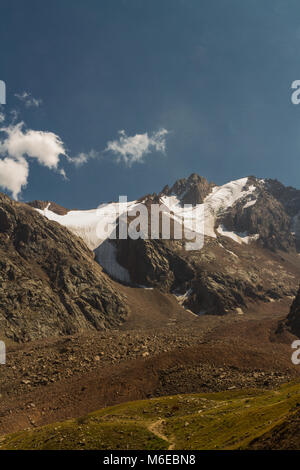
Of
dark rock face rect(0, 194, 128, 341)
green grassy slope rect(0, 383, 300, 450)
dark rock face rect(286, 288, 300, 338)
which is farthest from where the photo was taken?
dark rock face rect(0, 194, 128, 341)

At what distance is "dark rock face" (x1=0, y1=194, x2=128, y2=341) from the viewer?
138 meters

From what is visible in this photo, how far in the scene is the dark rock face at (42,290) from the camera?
138250 mm

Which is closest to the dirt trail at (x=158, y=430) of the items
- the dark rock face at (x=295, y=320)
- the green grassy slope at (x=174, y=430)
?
the green grassy slope at (x=174, y=430)

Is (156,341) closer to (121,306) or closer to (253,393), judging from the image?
(253,393)

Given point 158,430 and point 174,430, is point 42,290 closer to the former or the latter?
point 158,430

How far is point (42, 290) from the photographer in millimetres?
158875

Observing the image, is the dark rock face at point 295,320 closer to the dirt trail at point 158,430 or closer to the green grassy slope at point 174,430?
the green grassy slope at point 174,430

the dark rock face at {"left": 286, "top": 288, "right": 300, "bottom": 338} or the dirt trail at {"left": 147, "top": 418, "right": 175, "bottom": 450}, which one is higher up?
the dirt trail at {"left": 147, "top": 418, "right": 175, "bottom": 450}

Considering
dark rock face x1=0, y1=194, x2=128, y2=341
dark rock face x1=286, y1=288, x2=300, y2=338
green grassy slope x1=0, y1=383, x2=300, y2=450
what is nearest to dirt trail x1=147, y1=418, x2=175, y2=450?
green grassy slope x1=0, y1=383, x2=300, y2=450

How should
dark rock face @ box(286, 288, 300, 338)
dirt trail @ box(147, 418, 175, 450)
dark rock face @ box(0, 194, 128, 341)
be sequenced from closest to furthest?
dirt trail @ box(147, 418, 175, 450) → dark rock face @ box(286, 288, 300, 338) → dark rock face @ box(0, 194, 128, 341)

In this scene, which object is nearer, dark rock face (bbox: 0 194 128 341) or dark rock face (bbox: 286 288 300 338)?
dark rock face (bbox: 286 288 300 338)

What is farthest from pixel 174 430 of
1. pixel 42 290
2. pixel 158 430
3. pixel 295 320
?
pixel 42 290

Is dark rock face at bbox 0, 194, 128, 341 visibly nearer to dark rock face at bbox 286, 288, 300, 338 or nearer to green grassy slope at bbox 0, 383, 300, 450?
dark rock face at bbox 286, 288, 300, 338
